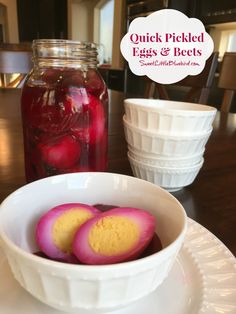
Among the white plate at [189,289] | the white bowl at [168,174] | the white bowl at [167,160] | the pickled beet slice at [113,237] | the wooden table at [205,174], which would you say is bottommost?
the wooden table at [205,174]

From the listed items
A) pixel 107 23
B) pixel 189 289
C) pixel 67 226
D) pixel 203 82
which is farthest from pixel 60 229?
pixel 107 23

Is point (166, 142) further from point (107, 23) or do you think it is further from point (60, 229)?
point (107, 23)

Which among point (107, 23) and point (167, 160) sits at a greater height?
point (107, 23)

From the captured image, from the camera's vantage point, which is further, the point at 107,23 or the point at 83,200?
the point at 107,23

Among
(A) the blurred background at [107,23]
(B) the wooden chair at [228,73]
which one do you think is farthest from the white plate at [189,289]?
(B) the wooden chair at [228,73]

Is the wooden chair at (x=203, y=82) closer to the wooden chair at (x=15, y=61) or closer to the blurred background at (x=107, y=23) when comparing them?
the blurred background at (x=107, y=23)

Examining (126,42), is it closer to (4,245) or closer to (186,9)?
(4,245)
